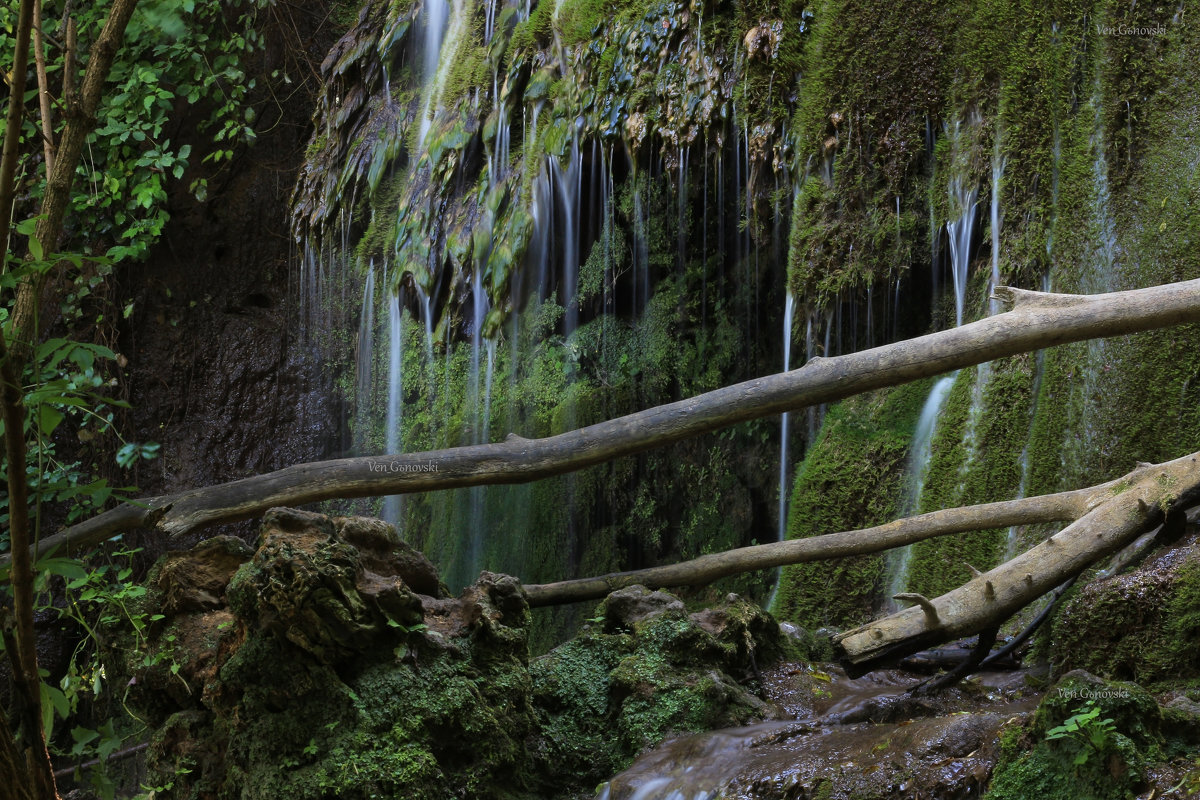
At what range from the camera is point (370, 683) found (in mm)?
3109

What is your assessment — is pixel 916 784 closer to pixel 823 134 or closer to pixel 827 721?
pixel 827 721

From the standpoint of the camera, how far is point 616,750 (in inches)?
142

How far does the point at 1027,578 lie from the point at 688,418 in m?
1.43

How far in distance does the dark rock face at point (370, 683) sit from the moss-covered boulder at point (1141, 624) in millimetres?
1203

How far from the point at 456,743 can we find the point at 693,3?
538 cm

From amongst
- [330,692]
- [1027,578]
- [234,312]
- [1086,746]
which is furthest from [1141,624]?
[234,312]

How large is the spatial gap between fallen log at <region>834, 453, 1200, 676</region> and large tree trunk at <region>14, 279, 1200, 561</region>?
70 cm

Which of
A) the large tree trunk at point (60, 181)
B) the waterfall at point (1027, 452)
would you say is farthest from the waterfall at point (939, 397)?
the large tree trunk at point (60, 181)

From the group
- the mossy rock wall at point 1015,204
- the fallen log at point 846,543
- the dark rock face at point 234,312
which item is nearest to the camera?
the fallen log at point 846,543

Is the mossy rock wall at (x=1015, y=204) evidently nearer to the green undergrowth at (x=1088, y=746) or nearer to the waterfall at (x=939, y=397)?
the waterfall at (x=939, y=397)

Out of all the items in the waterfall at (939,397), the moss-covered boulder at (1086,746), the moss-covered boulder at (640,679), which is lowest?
the moss-covered boulder at (640,679)

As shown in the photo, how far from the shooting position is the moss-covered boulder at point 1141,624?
10.3 feet

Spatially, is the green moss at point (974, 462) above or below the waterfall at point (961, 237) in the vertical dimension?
below

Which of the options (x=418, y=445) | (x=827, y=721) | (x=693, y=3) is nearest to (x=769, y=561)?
(x=827, y=721)
